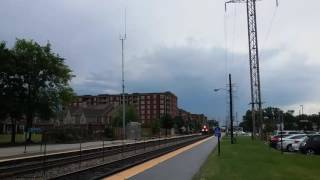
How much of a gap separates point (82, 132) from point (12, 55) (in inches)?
666

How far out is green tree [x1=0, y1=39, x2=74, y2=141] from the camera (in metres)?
72.6

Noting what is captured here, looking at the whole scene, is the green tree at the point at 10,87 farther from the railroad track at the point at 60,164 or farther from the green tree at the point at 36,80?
the railroad track at the point at 60,164

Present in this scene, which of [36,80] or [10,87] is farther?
[36,80]

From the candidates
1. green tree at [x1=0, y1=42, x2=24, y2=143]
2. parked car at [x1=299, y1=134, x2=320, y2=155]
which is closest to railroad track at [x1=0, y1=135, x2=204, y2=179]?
parked car at [x1=299, y1=134, x2=320, y2=155]

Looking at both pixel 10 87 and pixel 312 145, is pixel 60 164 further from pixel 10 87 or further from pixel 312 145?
pixel 10 87

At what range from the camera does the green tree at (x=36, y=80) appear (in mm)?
72625

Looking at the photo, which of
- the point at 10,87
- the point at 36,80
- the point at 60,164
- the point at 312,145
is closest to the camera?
the point at 60,164

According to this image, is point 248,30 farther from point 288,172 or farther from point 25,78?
point 288,172

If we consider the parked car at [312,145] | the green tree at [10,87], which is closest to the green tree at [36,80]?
the green tree at [10,87]

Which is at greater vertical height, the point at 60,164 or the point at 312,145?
→ the point at 312,145

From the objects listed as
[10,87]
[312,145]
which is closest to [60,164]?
[312,145]

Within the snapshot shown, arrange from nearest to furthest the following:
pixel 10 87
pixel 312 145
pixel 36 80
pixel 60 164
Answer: pixel 60 164 → pixel 312 145 → pixel 10 87 → pixel 36 80

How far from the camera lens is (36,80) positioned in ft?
250

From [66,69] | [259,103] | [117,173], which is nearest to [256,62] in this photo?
[259,103]
